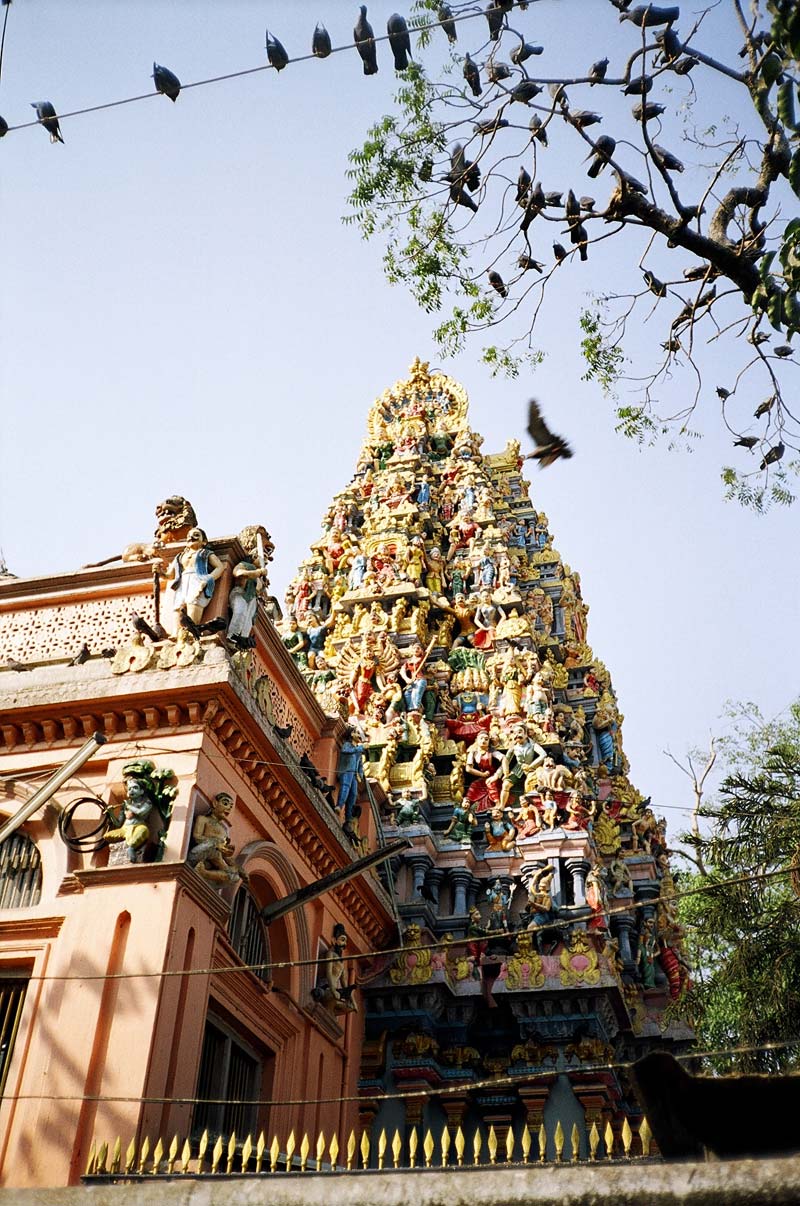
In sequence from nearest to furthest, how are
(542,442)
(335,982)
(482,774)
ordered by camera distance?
1. (542,442)
2. (335,982)
3. (482,774)

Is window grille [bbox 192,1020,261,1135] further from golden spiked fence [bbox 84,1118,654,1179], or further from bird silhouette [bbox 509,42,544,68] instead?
bird silhouette [bbox 509,42,544,68]

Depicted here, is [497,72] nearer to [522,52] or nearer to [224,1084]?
[522,52]

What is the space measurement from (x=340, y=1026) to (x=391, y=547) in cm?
1197

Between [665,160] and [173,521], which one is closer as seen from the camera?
[665,160]

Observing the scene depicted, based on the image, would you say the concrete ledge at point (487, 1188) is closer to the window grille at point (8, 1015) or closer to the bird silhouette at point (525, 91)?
the window grille at point (8, 1015)

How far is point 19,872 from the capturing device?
456 inches

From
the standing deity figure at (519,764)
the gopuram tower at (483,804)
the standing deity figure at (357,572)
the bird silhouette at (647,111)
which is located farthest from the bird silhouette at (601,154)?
the standing deity figure at (357,572)

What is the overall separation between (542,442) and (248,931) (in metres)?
6.32

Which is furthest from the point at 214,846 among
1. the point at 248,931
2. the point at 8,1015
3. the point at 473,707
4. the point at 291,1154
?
the point at 473,707

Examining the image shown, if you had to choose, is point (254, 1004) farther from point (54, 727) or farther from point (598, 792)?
point (598, 792)

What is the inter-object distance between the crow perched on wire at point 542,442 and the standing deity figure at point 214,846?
179 inches

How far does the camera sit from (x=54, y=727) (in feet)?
39.6

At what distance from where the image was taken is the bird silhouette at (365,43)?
8758mm

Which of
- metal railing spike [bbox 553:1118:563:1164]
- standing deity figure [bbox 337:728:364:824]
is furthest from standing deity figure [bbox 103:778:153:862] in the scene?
metal railing spike [bbox 553:1118:563:1164]
